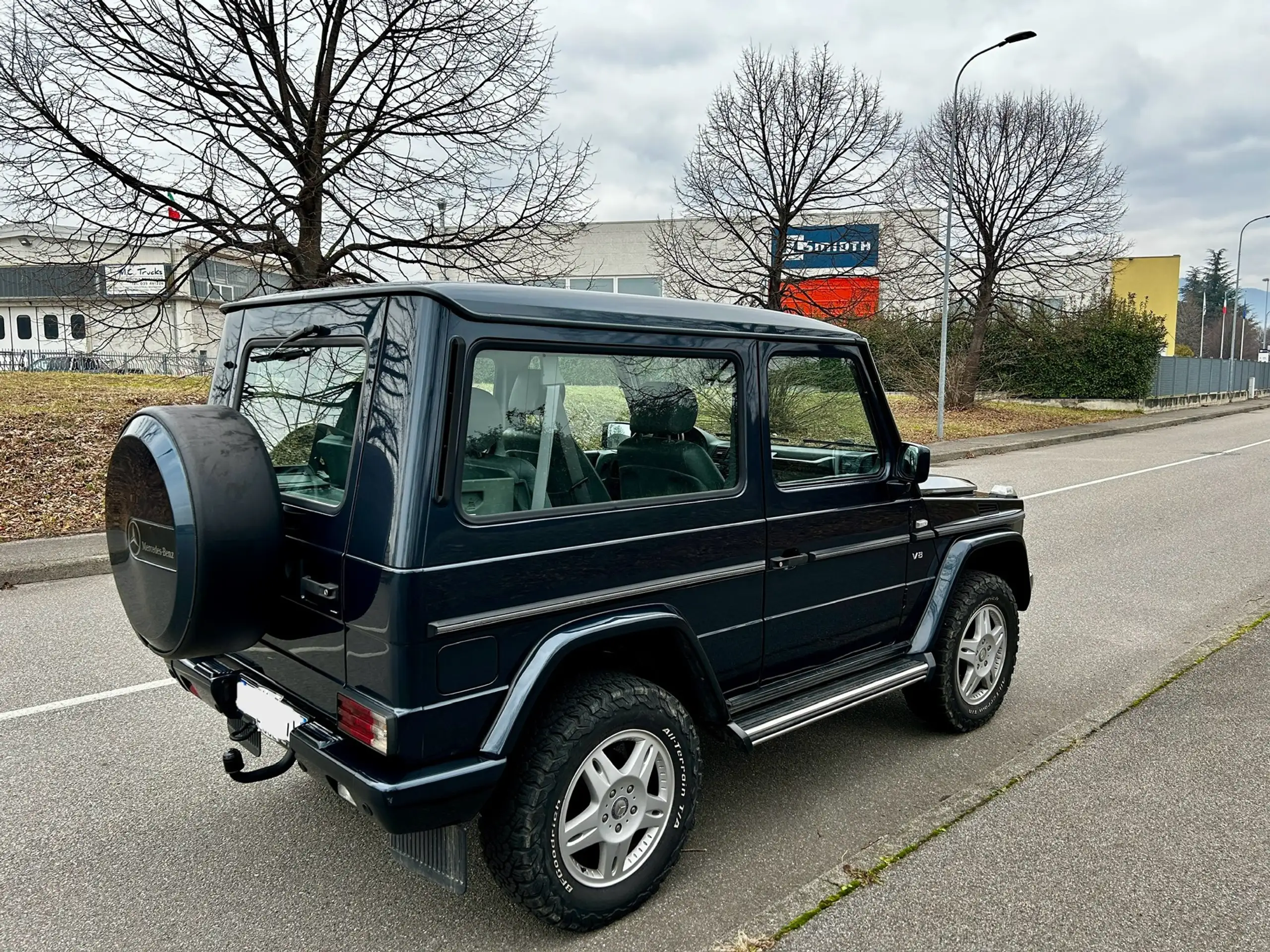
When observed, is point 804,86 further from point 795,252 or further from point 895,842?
point 895,842

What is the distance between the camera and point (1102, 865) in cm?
300

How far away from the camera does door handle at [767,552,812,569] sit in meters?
3.20

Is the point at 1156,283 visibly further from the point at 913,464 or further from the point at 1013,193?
the point at 913,464

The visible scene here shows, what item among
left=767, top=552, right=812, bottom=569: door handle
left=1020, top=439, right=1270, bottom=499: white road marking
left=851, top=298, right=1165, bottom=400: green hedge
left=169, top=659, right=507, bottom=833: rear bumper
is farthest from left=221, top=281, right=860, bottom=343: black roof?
left=851, top=298, right=1165, bottom=400: green hedge

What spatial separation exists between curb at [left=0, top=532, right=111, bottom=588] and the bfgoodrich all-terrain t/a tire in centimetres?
627

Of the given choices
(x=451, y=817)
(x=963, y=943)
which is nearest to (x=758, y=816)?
(x=963, y=943)

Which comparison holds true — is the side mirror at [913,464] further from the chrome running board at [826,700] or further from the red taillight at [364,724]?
the red taillight at [364,724]

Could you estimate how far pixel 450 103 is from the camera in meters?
11.2

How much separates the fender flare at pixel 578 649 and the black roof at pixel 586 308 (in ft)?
2.88

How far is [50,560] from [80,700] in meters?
3.46

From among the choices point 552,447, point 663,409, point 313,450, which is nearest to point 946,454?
point 663,409

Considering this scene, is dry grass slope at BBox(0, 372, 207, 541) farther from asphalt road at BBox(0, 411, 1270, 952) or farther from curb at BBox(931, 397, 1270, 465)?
curb at BBox(931, 397, 1270, 465)

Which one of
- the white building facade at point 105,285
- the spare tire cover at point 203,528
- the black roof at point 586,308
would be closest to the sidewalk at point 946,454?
the white building facade at point 105,285

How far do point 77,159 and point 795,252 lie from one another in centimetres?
1314
